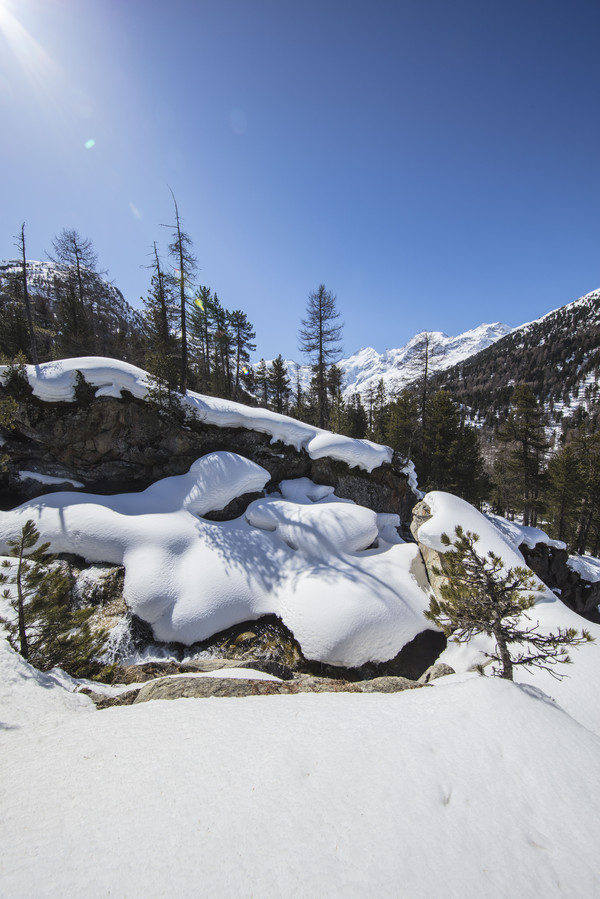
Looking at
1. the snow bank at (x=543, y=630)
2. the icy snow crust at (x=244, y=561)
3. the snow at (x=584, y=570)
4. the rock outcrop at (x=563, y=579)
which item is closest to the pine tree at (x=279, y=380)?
the icy snow crust at (x=244, y=561)

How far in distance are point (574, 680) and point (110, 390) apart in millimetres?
17990

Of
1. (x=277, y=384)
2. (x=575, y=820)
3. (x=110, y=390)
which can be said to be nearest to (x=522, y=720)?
(x=575, y=820)

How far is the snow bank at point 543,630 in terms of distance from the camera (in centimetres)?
562

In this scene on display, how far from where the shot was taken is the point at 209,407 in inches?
588

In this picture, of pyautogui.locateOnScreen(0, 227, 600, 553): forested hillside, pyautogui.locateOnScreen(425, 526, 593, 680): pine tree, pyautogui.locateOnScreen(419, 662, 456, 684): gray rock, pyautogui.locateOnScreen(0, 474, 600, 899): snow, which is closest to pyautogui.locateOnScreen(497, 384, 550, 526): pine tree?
pyautogui.locateOnScreen(0, 227, 600, 553): forested hillside

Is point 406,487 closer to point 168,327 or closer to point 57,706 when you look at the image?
point 57,706

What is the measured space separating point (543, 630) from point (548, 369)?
176463 millimetres

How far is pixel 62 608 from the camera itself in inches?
200

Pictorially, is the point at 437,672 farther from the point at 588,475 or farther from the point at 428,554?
the point at 588,475

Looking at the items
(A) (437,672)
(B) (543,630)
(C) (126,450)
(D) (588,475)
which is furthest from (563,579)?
(C) (126,450)

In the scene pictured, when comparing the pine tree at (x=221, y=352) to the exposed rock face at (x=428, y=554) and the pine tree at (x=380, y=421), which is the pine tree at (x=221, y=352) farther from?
the exposed rock face at (x=428, y=554)

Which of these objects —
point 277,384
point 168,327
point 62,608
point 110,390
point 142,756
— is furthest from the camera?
point 277,384

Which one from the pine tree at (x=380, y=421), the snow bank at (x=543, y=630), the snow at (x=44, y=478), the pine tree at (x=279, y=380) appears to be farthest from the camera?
the pine tree at (x=279, y=380)

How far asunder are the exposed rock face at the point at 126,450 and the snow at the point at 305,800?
956cm
